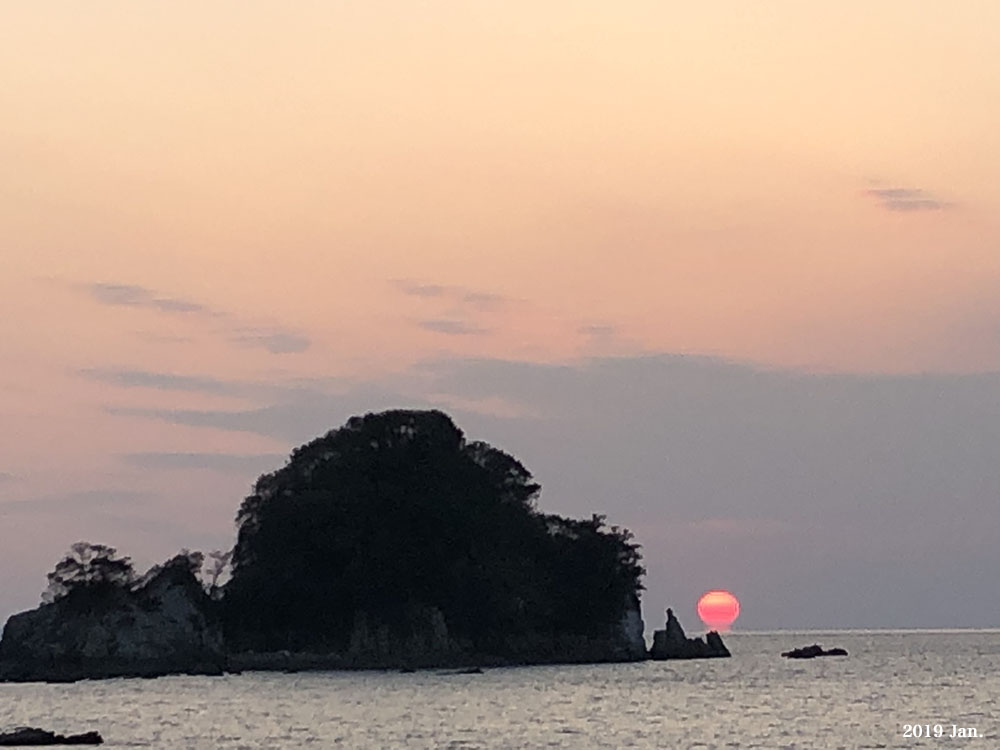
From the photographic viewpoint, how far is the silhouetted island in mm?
154125

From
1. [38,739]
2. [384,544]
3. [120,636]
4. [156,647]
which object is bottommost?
[38,739]

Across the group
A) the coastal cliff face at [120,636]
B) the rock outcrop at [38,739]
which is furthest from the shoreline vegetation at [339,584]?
the rock outcrop at [38,739]

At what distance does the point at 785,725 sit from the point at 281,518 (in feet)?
233

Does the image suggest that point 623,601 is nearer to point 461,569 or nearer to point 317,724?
point 461,569

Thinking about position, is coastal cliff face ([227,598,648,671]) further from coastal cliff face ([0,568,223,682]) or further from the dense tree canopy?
coastal cliff face ([0,568,223,682])

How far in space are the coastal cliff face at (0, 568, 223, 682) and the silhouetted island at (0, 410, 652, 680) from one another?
138 millimetres

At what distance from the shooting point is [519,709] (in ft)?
342

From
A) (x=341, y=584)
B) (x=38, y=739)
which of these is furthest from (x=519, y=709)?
(x=341, y=584)

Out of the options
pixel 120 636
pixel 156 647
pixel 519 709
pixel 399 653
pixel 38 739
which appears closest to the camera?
pixel 38 739

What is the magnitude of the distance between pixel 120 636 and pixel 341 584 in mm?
17571

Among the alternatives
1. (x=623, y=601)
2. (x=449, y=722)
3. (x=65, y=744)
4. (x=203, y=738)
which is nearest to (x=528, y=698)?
(x=449, y=722)

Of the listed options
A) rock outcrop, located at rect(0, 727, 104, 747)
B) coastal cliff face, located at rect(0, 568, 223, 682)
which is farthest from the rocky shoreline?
rock outcrop, located at rect(0, 727, 104, 747)

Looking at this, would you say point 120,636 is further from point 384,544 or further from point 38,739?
point 38,739

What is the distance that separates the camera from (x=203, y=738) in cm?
8575
